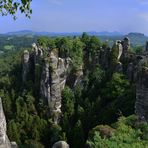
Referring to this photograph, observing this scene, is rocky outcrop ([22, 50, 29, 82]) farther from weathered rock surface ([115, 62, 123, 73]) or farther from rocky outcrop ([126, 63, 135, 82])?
rocky outcrop ([126, 63, 135, 82])

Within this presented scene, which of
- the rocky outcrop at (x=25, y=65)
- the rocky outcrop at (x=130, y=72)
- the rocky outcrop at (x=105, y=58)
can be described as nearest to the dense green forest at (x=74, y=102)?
the rocky outcrop at (x=130, y=72)

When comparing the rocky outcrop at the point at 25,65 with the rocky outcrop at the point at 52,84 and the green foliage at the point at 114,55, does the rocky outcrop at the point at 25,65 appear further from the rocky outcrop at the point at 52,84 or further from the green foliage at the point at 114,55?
the green foliage at the point at 114,55

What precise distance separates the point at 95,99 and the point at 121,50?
9.07 meters

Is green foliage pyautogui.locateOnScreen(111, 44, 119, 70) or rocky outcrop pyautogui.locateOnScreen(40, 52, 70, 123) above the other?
green foliage pyautogui.locateOnScreen(111, 44, 119, 70)

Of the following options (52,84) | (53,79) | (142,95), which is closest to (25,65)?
(53,79)

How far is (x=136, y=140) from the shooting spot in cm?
1593

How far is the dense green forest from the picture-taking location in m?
48.7

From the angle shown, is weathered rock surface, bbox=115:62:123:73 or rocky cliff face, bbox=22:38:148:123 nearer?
rocky cliff face, bbox=22:38:148:123

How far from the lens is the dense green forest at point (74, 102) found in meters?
48.7

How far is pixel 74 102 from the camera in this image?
5744cm

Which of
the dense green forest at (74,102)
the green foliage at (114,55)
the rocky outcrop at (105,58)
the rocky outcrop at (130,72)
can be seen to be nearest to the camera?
the dense green forest at (74,102)

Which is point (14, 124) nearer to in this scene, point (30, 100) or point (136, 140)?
point (30, 100)

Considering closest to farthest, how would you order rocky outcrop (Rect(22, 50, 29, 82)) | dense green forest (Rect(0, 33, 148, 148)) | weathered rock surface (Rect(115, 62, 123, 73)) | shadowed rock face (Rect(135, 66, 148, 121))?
shadowed rock face (Rect(135, 66, 148, 121)) → dense green forest (Rect(0, 33, 148, 148)) → weathered rock surface (Rect(115, 62, 123, 73)) → rocky outcrop (Rect(22, 50, 29, 82))

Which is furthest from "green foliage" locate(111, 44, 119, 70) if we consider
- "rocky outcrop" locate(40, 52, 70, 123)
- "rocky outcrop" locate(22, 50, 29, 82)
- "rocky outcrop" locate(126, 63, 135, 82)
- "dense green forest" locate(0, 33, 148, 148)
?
"rocky outcrop" locate(22, 50, 29, 82)
